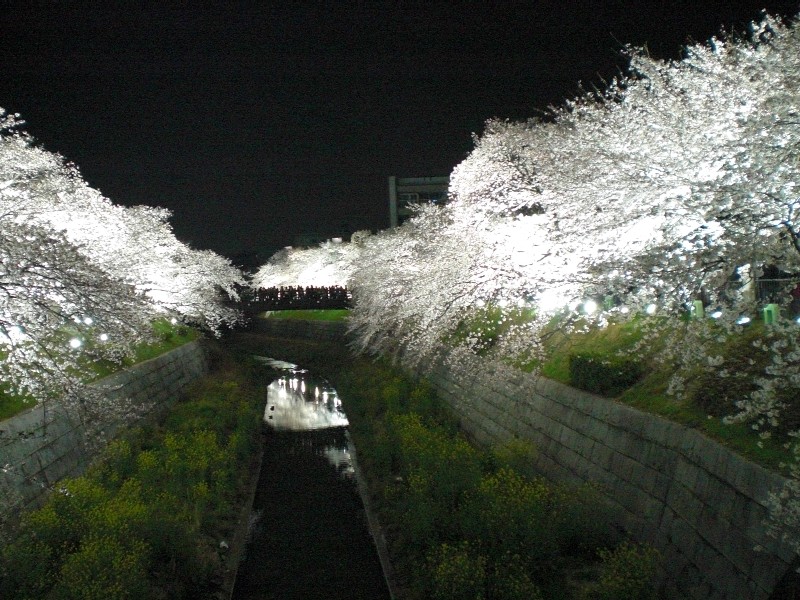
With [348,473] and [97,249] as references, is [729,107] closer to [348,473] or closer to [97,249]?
[348,473]

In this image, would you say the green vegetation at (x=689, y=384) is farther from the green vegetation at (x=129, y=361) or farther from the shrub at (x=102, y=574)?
the green vegetation at (x=129, y=361)

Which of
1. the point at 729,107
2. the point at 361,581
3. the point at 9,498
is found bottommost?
the point at 361,581

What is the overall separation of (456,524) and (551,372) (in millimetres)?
4748

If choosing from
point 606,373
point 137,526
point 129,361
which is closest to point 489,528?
point 606,373

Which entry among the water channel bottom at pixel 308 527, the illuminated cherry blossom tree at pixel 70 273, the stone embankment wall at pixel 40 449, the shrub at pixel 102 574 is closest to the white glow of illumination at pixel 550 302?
the water channel bottom at pixel 308 527

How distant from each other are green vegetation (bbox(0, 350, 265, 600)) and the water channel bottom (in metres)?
0.72

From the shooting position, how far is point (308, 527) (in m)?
13.1

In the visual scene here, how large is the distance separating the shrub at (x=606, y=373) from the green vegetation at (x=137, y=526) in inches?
282

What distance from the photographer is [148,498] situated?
36.4 ft

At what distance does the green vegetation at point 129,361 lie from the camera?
33.9 feet

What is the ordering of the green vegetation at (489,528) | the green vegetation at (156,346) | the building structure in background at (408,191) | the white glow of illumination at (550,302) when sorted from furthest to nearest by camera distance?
the building structure in background at (408,191)
the green vegetation at (156,346)
the white glow of illumination at (550,302)
the green vegetation at (489,528)

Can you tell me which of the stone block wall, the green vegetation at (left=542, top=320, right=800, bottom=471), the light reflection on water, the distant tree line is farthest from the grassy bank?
the distant tree line

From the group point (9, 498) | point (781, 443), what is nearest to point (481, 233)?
point (781, 443)

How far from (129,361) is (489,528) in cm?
1263
